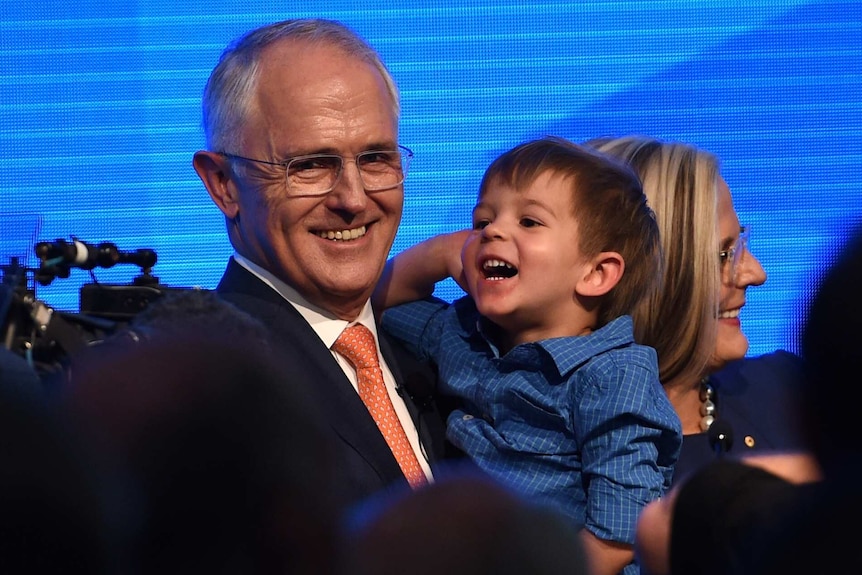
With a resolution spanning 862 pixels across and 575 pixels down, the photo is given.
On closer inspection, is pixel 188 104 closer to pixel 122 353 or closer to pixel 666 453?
pixel 666 453

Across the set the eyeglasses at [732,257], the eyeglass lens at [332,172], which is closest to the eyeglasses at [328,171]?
the eyeglass lens at [332,172]

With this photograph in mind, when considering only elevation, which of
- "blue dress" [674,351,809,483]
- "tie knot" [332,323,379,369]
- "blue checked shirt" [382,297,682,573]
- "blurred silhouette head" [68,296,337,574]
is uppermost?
"blurred silhouette head" [68,296,337,574]

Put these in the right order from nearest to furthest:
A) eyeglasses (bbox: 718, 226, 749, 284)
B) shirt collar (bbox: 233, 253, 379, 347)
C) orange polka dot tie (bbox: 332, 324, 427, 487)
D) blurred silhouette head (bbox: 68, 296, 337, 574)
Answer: blurred silhouette head (bbox: 68, 296, 337, 574), orange polka dot tie (bbox: 332, 324, 427, 487), shirt collar (bbox: 233, 253, 379, 347), eyeglasses (bbox: 718, 226, 749, 284)

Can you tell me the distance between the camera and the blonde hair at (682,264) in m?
2.60

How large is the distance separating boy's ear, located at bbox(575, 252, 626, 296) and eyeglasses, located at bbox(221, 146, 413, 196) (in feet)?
1.35

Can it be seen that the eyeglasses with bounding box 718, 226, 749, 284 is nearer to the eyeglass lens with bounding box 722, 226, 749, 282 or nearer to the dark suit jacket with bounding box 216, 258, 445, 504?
the eyeglass lens with bounding box 722, 226, 749, 282

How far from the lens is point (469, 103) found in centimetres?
337

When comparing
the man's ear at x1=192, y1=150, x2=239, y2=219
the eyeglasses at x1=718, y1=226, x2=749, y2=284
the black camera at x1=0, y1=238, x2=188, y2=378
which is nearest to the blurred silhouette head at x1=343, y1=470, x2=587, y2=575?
the black camera at x1=0, y1=238, x2=188, y2=378

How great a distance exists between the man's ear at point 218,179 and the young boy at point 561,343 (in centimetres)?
39

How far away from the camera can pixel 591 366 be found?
7.25 ft

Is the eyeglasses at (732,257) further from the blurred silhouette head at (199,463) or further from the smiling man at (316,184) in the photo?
the blurred silhouette head at (199,463)

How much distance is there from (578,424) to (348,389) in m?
0.39

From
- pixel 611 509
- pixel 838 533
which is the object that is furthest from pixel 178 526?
pixel 611 509

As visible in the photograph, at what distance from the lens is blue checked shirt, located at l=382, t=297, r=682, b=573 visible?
6.95ft
